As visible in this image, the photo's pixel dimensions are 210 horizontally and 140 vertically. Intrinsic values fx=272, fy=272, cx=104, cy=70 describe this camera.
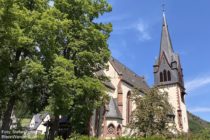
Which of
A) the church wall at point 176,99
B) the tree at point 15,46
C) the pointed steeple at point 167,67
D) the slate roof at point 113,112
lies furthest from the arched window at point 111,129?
the pointed steeple at point 167,67

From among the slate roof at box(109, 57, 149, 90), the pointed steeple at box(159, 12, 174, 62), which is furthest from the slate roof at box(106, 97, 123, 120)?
the pointed steeple at box(159, 12, 174, 62)

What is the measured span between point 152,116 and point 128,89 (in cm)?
1096

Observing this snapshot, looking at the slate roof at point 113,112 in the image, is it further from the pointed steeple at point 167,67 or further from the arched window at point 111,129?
the pointed steeple at point 167,67

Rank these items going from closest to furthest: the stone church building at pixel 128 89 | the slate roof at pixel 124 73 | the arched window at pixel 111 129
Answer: the arched window at pixel 111 129 → the stone church building at pixel 128 89 → the slate roof at pixel 124 73

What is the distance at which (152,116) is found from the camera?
28641mm

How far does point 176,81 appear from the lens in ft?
162

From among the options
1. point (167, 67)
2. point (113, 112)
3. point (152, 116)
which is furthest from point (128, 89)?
point (167, 67)

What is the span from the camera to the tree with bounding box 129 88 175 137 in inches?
1107

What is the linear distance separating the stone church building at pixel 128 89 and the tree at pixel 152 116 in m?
3.20

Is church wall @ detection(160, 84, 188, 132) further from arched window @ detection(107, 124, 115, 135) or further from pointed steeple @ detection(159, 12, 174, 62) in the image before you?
arched window @ detection(107, 124, 115, 135)

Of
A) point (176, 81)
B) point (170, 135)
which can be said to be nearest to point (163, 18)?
point (176, 81)

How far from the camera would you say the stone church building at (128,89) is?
104ft

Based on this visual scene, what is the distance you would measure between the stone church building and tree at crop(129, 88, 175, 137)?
3204 millimetres

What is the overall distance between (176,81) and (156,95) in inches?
825
